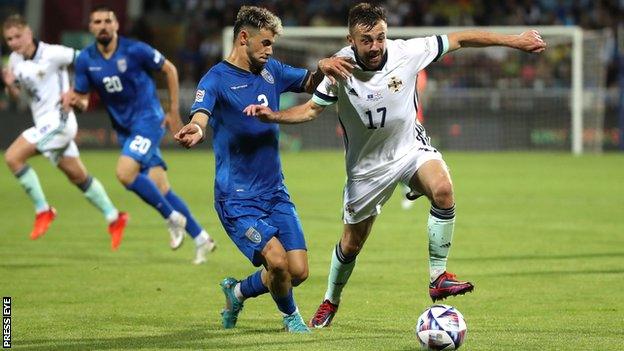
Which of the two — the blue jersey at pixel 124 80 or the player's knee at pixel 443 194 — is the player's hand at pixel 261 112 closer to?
the player's knee at pixel 443 194

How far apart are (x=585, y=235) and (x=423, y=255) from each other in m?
2.41

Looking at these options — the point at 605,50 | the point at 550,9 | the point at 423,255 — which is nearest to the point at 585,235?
the point at 423,255

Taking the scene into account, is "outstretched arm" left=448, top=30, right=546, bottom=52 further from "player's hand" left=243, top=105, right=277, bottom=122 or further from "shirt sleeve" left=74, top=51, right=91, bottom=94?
"shirt sleeve" left=74, top=51, right=91, bottom=94

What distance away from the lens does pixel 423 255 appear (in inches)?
496

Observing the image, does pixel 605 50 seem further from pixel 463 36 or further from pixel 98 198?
pixel 463 36

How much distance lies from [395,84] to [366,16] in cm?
54

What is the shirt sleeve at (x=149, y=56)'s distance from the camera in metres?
12.3

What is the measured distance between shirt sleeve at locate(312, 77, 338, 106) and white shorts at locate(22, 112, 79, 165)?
6.16 meters

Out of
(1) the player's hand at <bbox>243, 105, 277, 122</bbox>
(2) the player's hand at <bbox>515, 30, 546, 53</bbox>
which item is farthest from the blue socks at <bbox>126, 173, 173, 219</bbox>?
(2) the player's hand at <bbox>515, 30, 546, 53</bbox>

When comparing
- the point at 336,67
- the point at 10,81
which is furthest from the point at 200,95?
the point at 10,81

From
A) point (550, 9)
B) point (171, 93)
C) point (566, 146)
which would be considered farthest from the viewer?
point (550, 9)

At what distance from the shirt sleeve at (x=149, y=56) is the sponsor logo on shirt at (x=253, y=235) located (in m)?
4.85

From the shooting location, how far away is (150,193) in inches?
482

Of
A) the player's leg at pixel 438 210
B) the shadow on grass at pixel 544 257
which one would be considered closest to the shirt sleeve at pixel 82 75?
the shadow on grass at pixel 544 257
